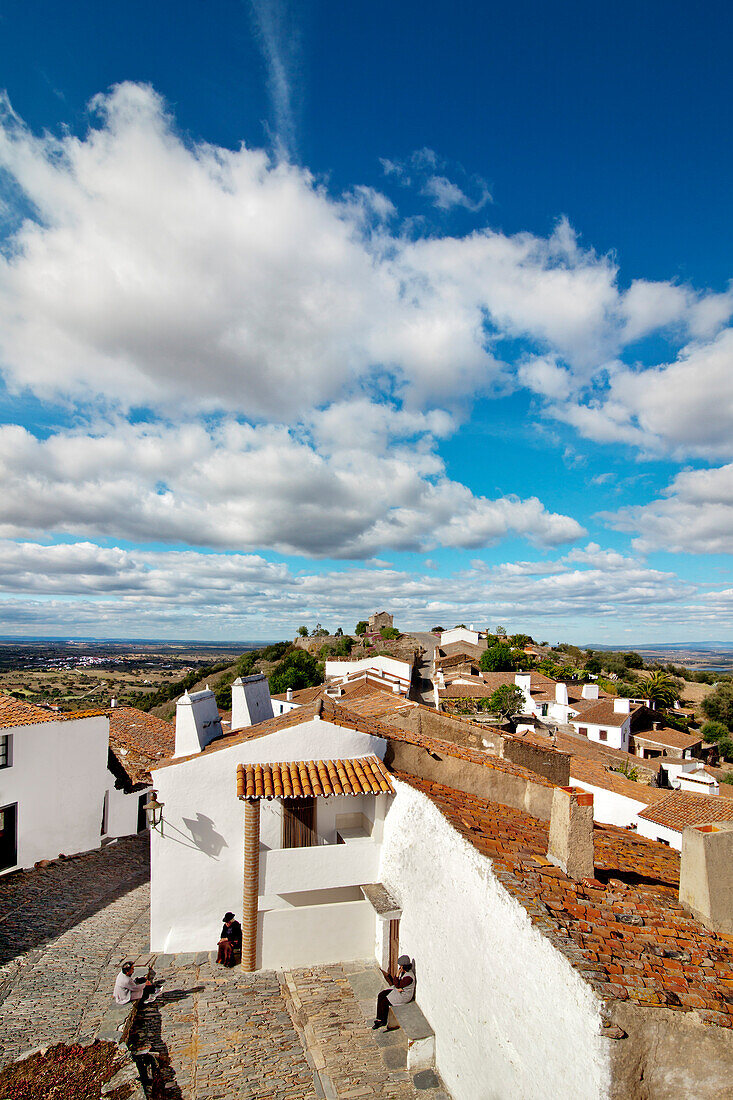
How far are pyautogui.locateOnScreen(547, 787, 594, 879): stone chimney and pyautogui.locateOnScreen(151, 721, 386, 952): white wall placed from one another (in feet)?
23.6

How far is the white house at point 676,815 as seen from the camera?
2397 centimetres

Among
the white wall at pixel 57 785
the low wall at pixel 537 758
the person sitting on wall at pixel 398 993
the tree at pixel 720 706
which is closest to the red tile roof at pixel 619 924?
the person sitting on wall at pixel 398 993

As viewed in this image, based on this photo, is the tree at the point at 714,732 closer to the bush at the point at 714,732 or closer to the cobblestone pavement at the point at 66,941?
the bush at the point at 714,732

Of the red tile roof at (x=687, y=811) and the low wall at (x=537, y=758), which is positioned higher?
the low wall at (x=537, y=758)

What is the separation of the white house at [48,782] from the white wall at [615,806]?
21303 millimetres

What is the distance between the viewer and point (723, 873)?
25.0ft

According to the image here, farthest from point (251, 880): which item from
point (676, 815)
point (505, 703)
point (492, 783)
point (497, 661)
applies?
point (497, 661)

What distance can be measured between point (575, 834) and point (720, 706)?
7722 centimetres

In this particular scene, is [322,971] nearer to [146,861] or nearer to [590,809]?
[590,809]

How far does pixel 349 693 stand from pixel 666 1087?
34.7m

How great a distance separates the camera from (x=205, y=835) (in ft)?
41.1

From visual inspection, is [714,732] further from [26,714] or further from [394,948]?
[26,714]

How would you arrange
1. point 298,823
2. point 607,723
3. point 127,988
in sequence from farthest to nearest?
point 607,723 → point 298,823 → point 127,988

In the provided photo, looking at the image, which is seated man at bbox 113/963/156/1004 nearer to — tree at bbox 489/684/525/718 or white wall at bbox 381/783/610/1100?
white wall at bbox 381/783/610/1100
